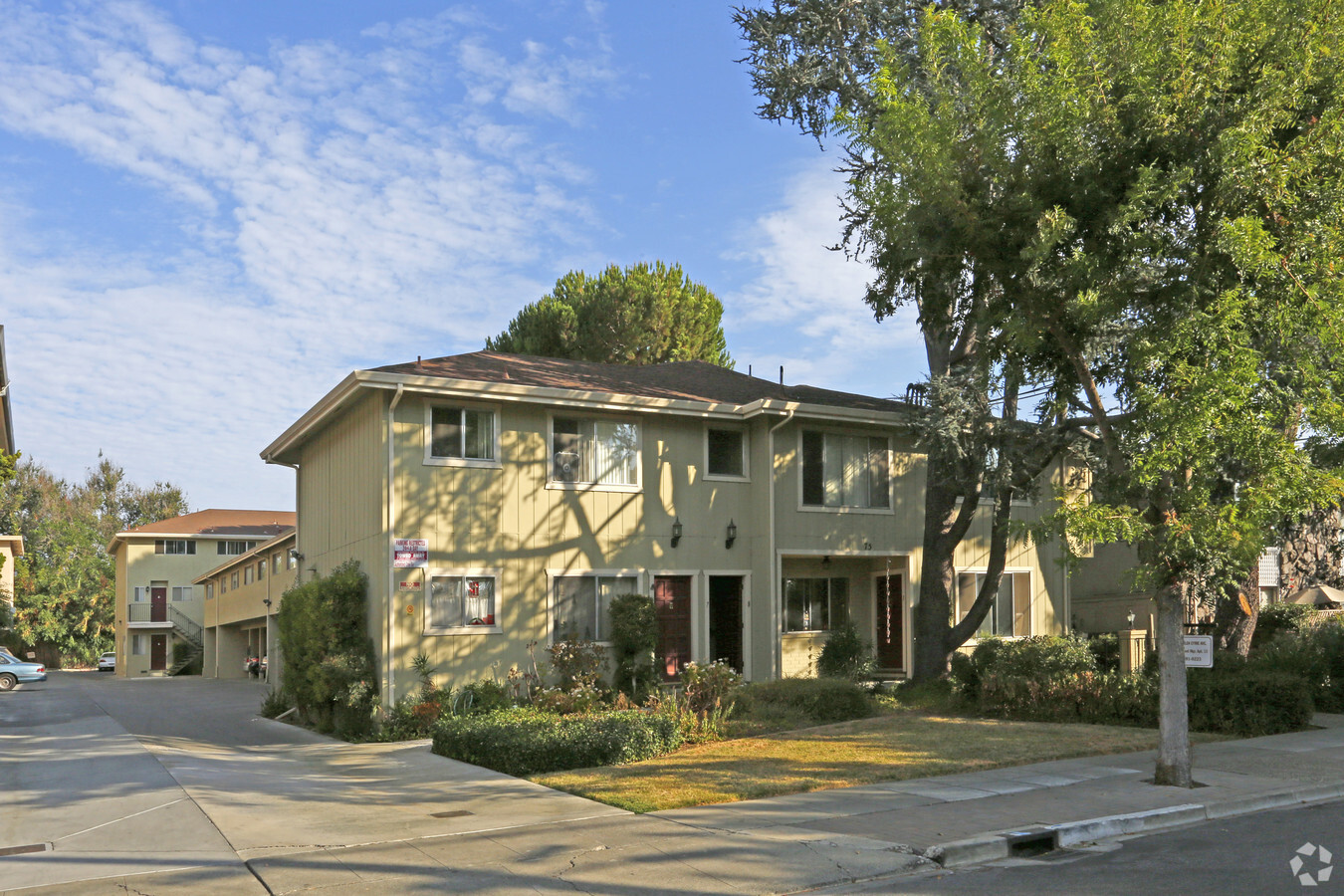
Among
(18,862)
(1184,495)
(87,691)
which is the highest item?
(1184,495)

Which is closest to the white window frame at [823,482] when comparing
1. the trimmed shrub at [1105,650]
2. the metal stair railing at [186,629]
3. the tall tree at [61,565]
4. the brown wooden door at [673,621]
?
the brown wooden door at [673,621]

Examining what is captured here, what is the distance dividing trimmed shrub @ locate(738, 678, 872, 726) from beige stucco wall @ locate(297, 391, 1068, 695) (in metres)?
3.26

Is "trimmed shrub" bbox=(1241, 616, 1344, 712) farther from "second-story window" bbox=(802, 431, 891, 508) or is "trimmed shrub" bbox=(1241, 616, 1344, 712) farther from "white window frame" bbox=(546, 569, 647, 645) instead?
"white window frame" bbox=(546, 569, 647, 645)

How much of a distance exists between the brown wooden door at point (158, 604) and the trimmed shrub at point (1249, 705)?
163 feet

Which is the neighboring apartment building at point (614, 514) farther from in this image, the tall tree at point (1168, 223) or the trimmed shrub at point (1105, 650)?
the tall tree at point (1168, 223)

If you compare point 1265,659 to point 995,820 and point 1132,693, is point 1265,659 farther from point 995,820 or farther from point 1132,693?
point 995,820

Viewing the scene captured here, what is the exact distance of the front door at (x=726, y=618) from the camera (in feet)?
69.8

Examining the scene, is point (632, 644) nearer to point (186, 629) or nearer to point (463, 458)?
point (463, 458)

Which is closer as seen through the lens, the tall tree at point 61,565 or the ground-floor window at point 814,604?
the ground-floor window at point 814,604

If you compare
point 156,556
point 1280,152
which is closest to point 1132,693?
point 1280,152

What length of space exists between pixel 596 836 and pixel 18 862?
182 inches

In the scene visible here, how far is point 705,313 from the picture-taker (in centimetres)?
4047

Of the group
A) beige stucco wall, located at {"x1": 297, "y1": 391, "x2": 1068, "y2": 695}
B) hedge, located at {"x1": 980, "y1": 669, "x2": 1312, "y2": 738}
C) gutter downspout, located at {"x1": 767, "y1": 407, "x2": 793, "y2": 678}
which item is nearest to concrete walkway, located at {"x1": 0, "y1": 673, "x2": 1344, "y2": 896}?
hedge, located at {"x1": 980, "y1": 669, "x2": 1312, "y2": 738}

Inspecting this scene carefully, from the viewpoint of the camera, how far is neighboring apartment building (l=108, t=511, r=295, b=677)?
52.3 m
